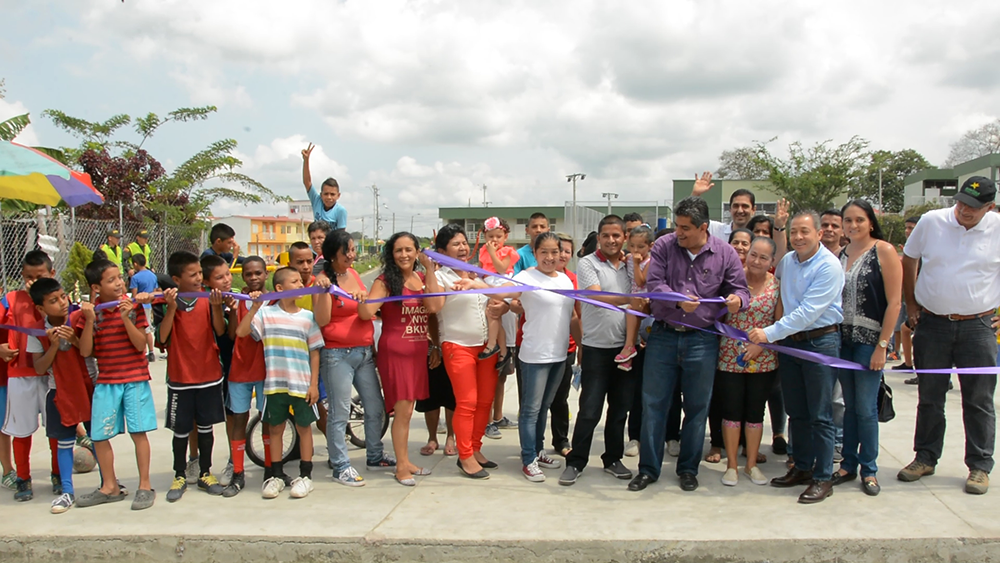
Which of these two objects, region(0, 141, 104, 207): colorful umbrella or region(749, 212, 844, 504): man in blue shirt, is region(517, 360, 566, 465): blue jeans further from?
region(0, 141, 104, 207): colorful umbrella

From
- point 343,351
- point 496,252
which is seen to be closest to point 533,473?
point 343,351

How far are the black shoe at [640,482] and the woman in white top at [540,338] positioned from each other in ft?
2.07

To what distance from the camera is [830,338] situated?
13.9 ft

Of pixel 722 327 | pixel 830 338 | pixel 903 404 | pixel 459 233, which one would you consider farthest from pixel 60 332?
pixel 903 404

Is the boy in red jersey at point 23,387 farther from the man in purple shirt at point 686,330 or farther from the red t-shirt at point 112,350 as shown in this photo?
the man in purple shirt at point 686,330

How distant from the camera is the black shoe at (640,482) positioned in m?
4.43

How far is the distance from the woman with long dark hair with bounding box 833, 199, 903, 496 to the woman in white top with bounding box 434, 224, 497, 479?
2385 mm

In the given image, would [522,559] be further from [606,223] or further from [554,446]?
[606,223]

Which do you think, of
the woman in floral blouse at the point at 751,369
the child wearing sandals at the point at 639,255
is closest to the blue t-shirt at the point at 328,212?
the child wearing sandals at the point at 639,255

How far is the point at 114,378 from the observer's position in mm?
4207

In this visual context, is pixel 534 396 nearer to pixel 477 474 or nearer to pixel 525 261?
pixel 477 474

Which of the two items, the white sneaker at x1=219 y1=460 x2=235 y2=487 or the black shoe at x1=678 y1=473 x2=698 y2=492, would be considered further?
the white sneaker at x1=219 y1=460 x2=235 y2=487

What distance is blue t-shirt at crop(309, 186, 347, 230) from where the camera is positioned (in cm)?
645

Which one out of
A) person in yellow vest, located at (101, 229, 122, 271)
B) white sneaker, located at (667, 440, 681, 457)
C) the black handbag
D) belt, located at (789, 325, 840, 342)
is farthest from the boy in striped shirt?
person in yellow vest, located at (101, 229, 122, 271)
